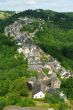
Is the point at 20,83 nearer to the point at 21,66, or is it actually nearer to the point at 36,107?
the point at 36,107

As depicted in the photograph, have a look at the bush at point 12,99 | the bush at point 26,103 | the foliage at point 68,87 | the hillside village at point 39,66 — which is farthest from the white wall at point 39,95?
the foliage at point 68,87

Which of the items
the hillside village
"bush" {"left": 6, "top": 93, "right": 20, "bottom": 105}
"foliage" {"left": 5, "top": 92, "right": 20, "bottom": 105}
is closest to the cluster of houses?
the hillside village

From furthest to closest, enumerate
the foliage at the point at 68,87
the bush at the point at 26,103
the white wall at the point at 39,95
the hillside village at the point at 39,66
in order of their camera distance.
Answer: the hillside village at the point at 39,66, the foliage at the point at 68,87, the white wall at the point at 39,95, the bush at the point at 26,103

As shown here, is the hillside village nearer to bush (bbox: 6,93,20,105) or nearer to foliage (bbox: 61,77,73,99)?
foliage (bbox: 61,77,73,99)

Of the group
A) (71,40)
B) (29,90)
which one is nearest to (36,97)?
(29,90)

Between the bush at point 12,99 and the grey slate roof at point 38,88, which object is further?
the grey slate roof at point 38,88

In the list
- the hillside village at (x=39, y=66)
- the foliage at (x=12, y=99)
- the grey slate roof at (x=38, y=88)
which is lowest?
the hillside village at (x=39, y=66)

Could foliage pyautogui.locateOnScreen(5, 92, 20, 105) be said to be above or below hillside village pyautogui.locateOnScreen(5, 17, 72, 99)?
above

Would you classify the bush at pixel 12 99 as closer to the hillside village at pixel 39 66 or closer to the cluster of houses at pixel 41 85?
the cluster of houses at pixel 41 85

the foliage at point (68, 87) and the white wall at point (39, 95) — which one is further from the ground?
the white wall at point (39, 95)
